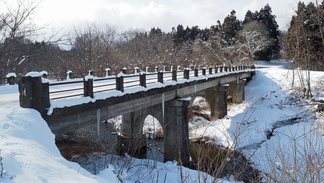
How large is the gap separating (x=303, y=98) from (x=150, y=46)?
38122 mm

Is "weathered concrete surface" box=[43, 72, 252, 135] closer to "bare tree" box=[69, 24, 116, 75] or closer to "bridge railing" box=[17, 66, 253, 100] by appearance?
"bridge railing" box=[17, 66, 253, 100]

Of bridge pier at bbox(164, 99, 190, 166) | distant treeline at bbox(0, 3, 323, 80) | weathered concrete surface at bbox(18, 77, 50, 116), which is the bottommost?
bridge pier at bbox(164, 99, 190, 166)

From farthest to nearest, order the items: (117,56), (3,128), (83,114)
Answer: (117,56) → (83,114) → (3,128)

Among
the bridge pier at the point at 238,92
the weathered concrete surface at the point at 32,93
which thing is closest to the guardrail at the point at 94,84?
the weathered concrete surface at the point at 32,93

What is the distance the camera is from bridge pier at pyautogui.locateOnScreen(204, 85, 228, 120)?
21891 mm

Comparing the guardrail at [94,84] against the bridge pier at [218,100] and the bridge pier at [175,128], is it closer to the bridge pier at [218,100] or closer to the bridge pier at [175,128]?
the bridge pier at [175,128]

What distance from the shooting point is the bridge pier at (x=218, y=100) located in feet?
71.8

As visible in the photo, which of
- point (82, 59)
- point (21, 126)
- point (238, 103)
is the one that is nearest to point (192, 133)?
point (238, 103)

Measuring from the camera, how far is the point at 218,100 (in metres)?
21.9

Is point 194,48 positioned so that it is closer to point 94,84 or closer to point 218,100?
point 218,100

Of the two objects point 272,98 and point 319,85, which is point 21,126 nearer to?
point 272,98

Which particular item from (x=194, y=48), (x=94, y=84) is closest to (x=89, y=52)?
(x=94, y=84)

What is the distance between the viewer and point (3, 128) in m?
4.52

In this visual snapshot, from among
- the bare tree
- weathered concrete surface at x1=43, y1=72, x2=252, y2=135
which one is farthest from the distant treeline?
weathered concrete surface at x1=43, y1=72, x2=252, y2=135
